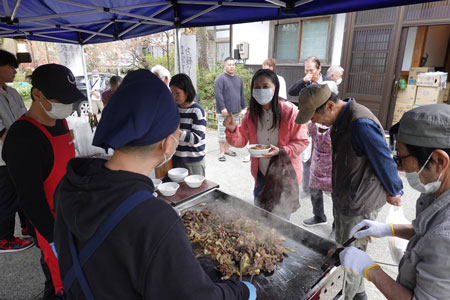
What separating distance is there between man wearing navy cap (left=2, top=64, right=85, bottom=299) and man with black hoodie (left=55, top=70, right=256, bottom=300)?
129 cm

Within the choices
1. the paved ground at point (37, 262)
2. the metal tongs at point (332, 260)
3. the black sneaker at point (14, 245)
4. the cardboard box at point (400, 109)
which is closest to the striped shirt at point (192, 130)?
the paved ground at point (37, 262)

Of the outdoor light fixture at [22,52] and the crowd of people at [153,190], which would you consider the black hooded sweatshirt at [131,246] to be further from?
the outdoor light fixture at [22,52]

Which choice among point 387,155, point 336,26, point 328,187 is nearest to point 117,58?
point 336,26

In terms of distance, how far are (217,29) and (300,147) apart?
15600 millimetres

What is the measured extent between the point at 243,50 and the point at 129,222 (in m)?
10.9

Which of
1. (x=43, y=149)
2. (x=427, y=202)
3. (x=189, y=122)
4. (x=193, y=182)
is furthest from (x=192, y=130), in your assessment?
(x=427, y=202)

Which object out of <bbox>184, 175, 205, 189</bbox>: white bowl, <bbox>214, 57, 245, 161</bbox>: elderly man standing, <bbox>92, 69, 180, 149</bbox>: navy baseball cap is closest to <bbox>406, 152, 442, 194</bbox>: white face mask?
<bbox>92, 69, 180, 149</bbox>: navy baseball cap

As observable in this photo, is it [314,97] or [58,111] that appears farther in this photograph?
[314,97]

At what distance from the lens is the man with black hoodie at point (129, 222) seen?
0.90m

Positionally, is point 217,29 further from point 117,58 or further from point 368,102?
point 368,102

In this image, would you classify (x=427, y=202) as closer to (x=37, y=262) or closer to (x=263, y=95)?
(x=263, y=95)

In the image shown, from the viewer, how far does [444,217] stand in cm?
122

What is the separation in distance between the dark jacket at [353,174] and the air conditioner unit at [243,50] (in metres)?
9.14

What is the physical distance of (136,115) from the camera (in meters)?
0.96
